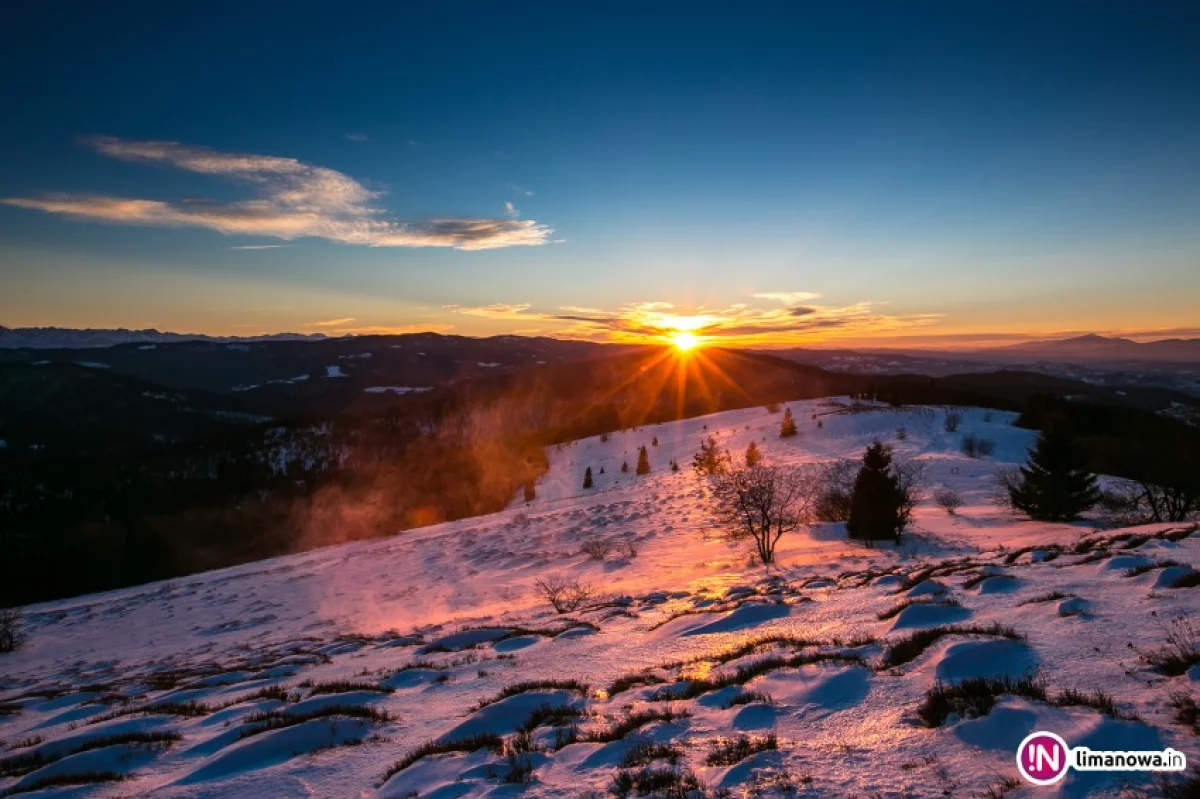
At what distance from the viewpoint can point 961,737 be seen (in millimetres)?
4930

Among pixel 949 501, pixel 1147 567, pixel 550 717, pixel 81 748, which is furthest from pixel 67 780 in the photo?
pixel 949 501

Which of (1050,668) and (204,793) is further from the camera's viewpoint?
(1050,668)

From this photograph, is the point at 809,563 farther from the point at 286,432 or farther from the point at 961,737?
the point at 286,432

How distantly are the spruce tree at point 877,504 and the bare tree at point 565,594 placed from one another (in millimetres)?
12591

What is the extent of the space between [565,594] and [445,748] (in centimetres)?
1490

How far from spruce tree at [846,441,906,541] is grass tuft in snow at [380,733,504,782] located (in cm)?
2176

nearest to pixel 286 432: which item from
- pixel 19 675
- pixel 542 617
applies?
pixel 19 675

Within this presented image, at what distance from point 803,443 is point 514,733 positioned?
181 ft

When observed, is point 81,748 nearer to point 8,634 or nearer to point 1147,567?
point 1147,567

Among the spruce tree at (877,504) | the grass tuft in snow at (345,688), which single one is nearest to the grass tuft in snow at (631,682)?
the grass tuft in snow at (345,688)

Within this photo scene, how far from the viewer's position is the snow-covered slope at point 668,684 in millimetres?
5066

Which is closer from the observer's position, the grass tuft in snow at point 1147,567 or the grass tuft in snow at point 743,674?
the grass tuft in snow at point 743,674

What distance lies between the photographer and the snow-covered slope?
5066 millimetres

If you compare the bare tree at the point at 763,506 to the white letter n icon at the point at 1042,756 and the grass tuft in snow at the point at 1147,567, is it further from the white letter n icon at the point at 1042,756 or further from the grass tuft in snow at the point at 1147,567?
the white letter n icon at the point at 1042,756
